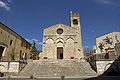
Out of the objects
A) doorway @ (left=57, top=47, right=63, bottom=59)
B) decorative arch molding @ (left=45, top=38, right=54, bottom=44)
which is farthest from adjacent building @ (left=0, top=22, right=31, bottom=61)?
doorway @ (left=57, top=47, right=63, bottom=59)

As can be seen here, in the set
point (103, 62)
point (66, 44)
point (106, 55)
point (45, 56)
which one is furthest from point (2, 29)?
point (106, 55)

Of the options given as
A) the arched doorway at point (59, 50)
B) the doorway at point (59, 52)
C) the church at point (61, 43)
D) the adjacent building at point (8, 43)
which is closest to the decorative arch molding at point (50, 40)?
the church at point (61, 43)

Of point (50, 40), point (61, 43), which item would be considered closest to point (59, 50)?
point (61, 43)

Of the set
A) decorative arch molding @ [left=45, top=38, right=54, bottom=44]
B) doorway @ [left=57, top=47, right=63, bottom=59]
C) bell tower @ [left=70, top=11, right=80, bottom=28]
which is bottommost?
doorway @ [left=57, top=47, right=63, bottom=59]

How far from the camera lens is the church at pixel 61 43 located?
24.9m

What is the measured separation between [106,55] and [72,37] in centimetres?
1004

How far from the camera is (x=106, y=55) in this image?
19.0 meters

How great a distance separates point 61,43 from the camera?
85.9 ft

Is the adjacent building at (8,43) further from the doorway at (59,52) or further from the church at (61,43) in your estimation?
the doorway at (59,52)

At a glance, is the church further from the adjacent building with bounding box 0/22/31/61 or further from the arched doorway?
the adjacent building with bounding box 0/22/31/61

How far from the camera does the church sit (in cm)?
2488

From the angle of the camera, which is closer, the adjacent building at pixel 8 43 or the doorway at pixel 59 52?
the adjacent building at pixel 8 43

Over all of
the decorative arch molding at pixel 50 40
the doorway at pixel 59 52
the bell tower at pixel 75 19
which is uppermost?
the bell tower at pixel 75 19

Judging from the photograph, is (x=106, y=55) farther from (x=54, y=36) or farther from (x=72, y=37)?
(x=54, y=36)
